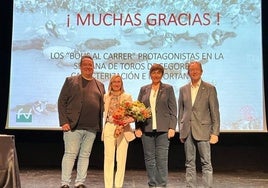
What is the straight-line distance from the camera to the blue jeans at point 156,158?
11.0ft

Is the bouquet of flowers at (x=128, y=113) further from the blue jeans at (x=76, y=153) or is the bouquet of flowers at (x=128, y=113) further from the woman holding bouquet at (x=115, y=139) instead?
the blue jeans at (x=76, y=153)

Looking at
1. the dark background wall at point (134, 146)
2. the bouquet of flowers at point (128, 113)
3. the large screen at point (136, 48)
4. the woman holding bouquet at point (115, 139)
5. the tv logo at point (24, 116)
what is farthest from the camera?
the dark background wall at point (134, 146)

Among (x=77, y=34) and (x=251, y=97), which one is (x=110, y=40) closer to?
(x=77, y=34)

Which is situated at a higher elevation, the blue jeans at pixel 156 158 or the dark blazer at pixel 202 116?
the dark blazer at pixel 202 116

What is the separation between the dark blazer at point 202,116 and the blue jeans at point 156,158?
0.21 metres

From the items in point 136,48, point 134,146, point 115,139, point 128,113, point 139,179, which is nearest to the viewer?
point 128,113

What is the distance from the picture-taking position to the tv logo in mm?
4855

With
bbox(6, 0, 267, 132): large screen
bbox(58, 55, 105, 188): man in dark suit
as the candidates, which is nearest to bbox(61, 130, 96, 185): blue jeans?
bbox(58, 55, 105, 188): man in dark suit

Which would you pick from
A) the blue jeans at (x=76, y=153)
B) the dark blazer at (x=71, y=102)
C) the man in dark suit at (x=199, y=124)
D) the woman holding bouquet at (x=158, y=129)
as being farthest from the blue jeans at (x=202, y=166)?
the dark blazer at (x=71, y=102)

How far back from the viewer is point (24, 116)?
486 centimetres

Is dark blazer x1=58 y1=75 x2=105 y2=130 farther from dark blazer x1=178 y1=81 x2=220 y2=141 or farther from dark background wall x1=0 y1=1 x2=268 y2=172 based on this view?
dark background wall x1=0 y1=1 x2=268 y2=172

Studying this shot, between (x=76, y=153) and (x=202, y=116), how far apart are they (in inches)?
46.9

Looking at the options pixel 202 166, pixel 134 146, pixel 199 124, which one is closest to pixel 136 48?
pixel 134 146

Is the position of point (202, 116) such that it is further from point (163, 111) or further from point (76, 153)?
point (76, 153)
